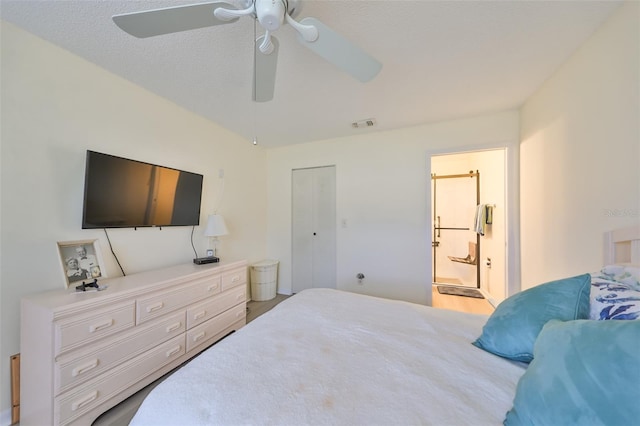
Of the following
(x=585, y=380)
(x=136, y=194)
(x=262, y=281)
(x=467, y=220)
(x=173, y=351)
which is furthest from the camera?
(x=467, y=220)

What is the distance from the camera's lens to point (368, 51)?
1.57 metres

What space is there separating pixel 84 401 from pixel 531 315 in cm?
240

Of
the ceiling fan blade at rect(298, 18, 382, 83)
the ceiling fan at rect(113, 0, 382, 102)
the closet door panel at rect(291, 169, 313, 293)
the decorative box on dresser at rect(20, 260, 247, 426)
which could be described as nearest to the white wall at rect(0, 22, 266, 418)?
the decorative box on dresser at rect(20, 260, 247, 426)

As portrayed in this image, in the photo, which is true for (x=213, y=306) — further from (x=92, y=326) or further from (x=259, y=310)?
(x=259, y=310)

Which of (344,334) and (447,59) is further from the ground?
(447,59)

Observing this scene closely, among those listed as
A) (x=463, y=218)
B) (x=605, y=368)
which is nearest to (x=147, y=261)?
(x=605, y=368)

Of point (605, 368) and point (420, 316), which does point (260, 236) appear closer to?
point (420, 316)

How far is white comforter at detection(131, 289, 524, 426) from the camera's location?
0.67m

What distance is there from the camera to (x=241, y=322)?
243 cm

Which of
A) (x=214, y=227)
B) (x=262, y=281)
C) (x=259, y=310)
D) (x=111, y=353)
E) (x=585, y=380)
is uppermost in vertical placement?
(x=214, y=227)

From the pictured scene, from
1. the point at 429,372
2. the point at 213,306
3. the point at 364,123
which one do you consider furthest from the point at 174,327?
the point at 364,123

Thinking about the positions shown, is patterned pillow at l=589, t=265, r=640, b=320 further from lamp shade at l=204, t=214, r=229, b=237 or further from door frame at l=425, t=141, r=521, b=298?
lamp shade at l=204, t=214, r=229, b=237

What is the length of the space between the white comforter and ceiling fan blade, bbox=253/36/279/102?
150cm

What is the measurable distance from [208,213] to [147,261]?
0.81 meters
